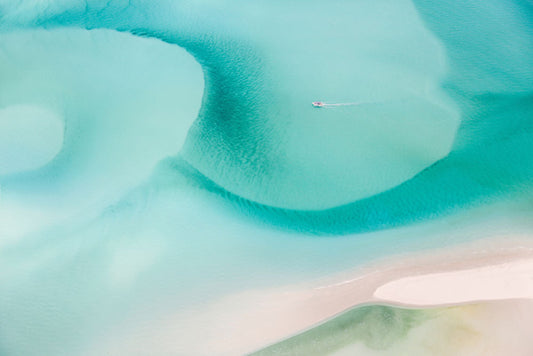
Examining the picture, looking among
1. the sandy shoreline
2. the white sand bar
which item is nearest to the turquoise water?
the sandy shoreline

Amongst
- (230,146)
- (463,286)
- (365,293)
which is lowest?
(463,286)

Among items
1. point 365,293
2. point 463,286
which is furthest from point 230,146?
point 463,286

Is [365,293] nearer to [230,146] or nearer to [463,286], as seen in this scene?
[463,286]

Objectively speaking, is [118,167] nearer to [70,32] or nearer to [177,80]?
[177,80]

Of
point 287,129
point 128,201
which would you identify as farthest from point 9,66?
point 287,129

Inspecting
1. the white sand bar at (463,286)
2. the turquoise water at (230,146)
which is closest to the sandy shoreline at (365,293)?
the white sand bar at (463,286)

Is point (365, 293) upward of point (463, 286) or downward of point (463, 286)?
upward
